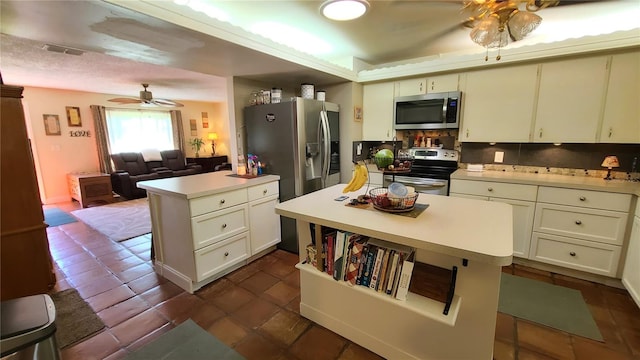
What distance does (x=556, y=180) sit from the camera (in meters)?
2.46

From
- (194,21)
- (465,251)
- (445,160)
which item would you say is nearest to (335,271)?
(465,251)

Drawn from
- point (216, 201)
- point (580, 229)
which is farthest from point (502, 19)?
point (216, 201)

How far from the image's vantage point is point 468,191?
9.18 ft

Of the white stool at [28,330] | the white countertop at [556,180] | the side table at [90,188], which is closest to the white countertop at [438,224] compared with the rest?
the white stool at [28,330]

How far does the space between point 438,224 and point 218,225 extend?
1.83 meters

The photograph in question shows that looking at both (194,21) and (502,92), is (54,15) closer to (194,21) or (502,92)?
(194,21)

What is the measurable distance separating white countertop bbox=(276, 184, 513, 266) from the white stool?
108cm

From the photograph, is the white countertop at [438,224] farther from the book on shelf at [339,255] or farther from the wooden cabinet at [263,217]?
the wooden cabinet at [263,217]

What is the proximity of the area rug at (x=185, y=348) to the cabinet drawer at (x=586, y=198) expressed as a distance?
→ 9.34 ft

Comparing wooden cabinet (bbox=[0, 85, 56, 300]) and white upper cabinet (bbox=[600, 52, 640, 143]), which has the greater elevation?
white upper cabinet (bbox=[600, 52, 640, 143])

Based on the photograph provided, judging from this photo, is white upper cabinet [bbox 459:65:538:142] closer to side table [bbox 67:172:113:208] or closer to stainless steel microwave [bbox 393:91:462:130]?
stainless steel microwave [bbox 393:91:462:130]

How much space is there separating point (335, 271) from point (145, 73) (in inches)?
172

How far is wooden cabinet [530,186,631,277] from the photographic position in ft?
7.19

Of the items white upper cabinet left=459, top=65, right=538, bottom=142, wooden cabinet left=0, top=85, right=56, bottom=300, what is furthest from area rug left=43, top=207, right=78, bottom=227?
white upper cabinet left=459, top=65, right=538, bottom=142
